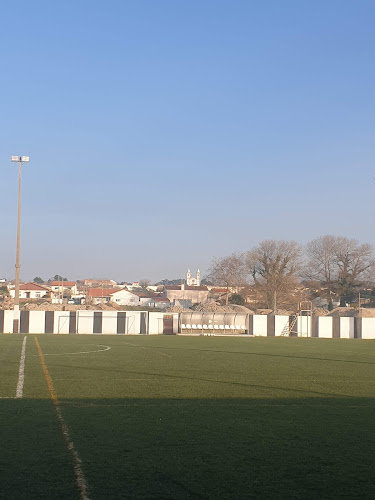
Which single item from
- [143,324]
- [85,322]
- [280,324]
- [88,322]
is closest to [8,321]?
[85,322]

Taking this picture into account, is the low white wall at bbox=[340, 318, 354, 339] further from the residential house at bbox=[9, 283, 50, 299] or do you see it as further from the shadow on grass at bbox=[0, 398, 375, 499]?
the residential house at bbox=[9, 283, 50, 299]

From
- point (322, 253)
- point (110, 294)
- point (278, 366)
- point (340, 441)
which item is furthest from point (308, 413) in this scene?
point (110, 294)

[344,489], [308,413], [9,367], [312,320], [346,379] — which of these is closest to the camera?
[344,489]

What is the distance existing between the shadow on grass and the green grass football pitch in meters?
0.02

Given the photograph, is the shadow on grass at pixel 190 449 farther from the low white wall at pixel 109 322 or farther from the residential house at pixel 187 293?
the residential house at pixel 187 293

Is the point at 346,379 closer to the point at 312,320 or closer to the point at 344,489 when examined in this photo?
the point at 344,489

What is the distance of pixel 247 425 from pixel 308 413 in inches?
69.0

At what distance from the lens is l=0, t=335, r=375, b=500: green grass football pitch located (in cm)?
650

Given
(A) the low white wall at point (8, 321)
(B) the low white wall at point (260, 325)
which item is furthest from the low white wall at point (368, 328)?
(A) the low white wall at point (8, 321)

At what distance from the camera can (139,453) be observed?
786 centimetres

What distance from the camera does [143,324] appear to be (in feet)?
162

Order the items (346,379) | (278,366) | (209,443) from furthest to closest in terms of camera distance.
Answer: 1. (278,366)
2. (346,379)
3. (209,443)

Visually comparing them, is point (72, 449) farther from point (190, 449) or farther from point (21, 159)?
point (21, 159)

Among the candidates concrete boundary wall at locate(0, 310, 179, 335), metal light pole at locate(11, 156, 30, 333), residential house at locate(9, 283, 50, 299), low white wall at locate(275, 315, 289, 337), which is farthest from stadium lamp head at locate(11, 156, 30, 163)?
residential house at locate(9, 283, 50, 299)
